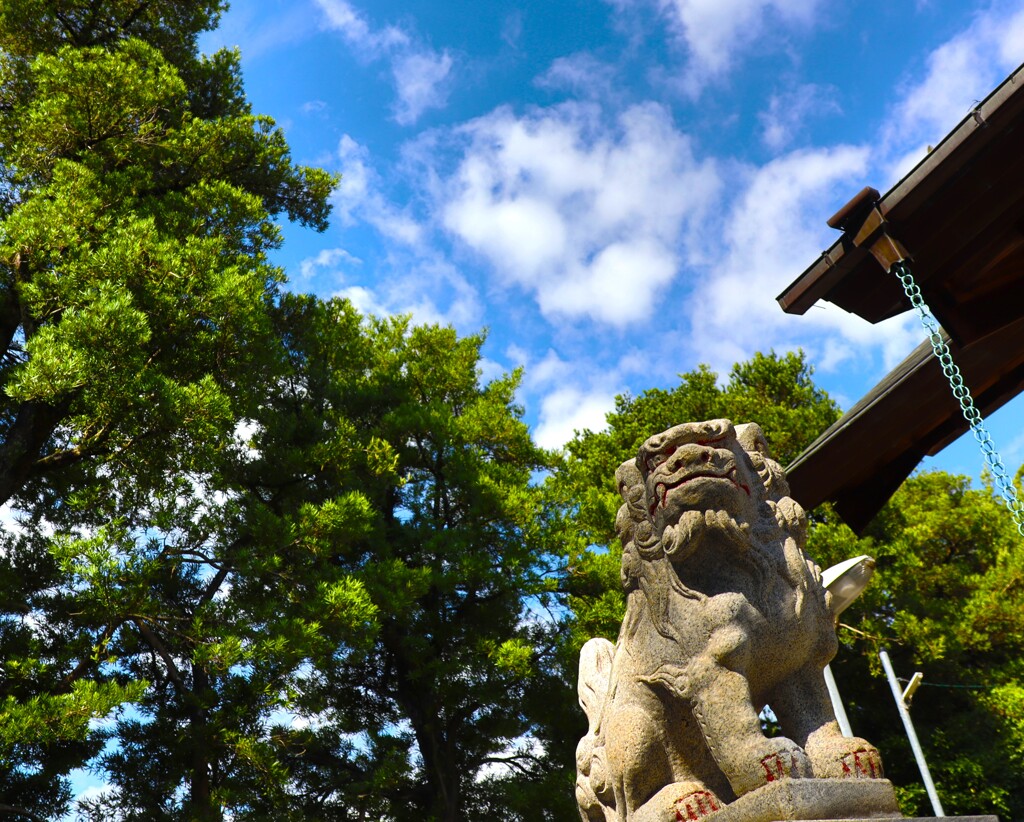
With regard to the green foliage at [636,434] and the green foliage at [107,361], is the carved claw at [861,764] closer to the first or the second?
the green foliage at [107,361]

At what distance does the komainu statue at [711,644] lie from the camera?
2922 mm

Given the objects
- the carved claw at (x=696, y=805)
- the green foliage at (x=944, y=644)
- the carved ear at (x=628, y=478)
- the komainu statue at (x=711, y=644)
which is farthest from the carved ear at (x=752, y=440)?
the green foliage at (x=944, y=644)

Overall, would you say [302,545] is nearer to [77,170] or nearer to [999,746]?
[77,170]

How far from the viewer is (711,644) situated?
3.02 metres

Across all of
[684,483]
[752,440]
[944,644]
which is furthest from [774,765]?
[944,644]

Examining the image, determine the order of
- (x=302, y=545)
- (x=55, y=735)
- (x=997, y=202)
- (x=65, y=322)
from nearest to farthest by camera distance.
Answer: (x=997, y=202)
(x=55, y=735)
(x=65, y=322)
(x=302, y=545)

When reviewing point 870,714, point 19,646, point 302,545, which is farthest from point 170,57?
point 870,714

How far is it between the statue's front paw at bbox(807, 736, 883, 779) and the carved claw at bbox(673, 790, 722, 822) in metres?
0.36

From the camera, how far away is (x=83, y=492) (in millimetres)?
7035

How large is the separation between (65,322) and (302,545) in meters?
2.80

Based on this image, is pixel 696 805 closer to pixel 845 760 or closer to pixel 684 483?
pixel 845 760

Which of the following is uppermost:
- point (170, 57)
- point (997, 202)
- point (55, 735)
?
point (170, 57)

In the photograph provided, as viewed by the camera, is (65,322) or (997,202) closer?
(997,202)

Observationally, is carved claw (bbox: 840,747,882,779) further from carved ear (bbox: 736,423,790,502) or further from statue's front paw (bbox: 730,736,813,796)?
carved ear (bbox: 736,423,790,502)
